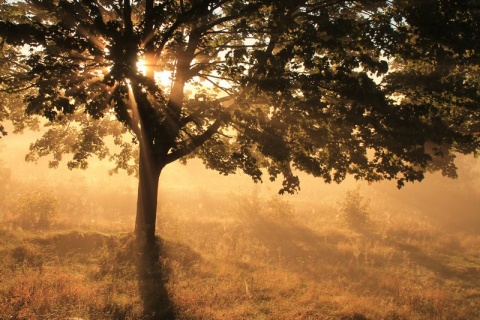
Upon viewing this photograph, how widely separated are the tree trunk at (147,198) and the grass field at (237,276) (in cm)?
54

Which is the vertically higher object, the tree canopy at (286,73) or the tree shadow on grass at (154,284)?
the tree canopy at (286,73)

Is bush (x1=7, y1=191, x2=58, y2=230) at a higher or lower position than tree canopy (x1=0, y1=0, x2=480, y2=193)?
lower

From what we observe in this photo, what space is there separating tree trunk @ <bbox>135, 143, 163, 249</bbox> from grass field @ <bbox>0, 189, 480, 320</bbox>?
0.54m

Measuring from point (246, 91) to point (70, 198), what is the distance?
2397cm

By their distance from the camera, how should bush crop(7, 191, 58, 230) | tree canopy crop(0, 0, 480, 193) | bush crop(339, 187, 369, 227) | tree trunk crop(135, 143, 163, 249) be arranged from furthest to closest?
bush crop(339, 187, 369, 227), bush crop(7, 191, 58, 230), tree trunk crop(135, 143, 163, 249), tree canopy crop(0, 0, 480, 193)

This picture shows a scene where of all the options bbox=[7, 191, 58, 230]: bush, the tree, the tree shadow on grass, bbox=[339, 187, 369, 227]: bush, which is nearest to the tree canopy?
the tree

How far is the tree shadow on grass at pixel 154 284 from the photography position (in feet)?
27.0

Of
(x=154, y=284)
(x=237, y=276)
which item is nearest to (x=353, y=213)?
(x=237, y=276)

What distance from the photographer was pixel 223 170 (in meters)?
12.0

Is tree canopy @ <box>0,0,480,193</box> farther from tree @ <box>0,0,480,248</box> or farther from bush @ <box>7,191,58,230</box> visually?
bush @ <box>7,191,58,230</box>

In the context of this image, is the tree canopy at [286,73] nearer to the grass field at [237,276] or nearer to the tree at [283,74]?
the tree at [283,74]

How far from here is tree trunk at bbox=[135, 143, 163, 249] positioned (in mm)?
12320

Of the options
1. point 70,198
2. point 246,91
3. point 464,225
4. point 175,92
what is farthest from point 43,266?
point 464,225

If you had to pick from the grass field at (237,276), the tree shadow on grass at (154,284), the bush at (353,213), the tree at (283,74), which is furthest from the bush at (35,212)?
the bush at (353,213)
